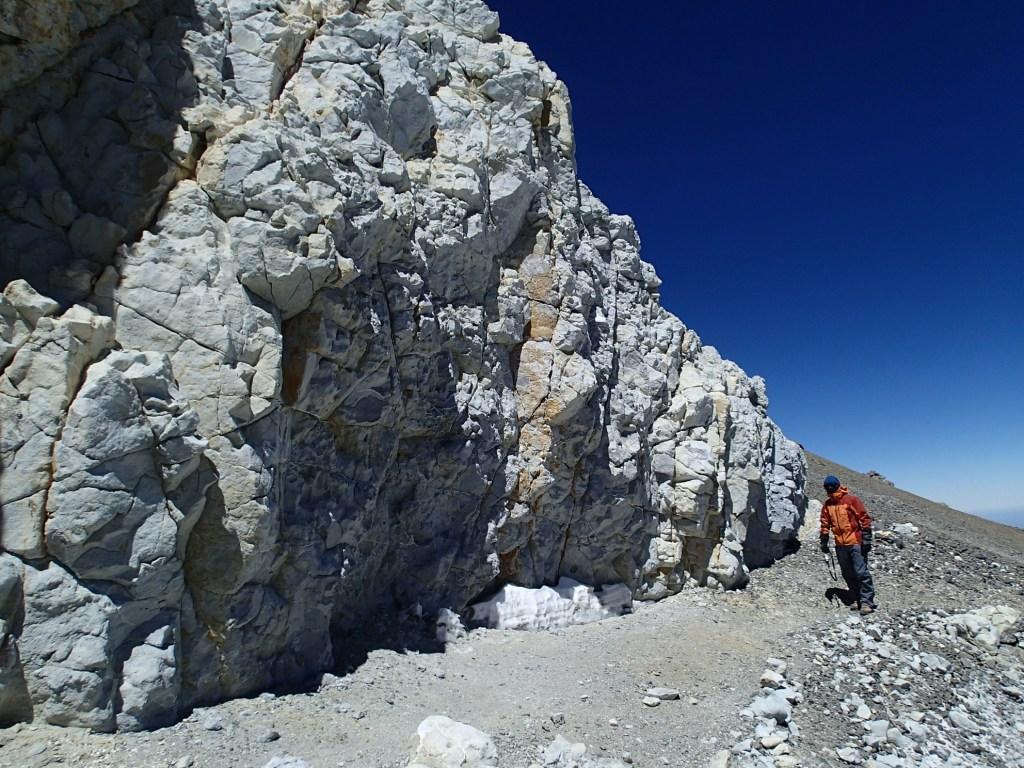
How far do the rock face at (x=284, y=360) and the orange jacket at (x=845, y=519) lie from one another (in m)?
3.00

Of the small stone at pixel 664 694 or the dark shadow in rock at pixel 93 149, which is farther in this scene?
the small stone at pixel 664 694

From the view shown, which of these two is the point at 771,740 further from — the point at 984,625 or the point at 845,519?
the point at 845,519

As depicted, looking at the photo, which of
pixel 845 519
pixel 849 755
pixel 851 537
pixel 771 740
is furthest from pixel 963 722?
pixel 845 519

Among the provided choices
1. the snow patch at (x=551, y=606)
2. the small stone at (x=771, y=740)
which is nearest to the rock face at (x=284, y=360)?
the snow patch at (x=551, y=606)

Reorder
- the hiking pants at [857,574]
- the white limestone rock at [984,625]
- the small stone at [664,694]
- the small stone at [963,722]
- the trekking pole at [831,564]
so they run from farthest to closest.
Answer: the trekking pole at [831,564]
the hiking pants at [857,574]
the white limestone rock at [984,625]
the small stone at [963,722]
the small stone at [664,694]

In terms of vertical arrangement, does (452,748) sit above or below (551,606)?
below

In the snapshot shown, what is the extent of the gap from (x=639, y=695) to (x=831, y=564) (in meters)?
11.0

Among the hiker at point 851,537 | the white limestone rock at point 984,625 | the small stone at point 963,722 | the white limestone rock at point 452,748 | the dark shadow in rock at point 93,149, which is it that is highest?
the dark shadow in rock at point 93,149

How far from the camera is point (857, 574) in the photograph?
15766 millimetres

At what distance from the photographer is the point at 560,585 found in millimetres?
15023

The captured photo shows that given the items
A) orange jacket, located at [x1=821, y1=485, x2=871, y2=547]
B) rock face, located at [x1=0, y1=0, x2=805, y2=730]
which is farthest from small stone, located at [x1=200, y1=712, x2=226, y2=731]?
orange jacket, located at [x1=821, y1=485, x2=871, y2=547]

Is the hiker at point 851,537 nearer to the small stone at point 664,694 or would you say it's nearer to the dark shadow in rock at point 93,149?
the small stone at point 664,694

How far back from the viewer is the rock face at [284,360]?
712cm

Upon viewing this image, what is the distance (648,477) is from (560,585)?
4455 mm
